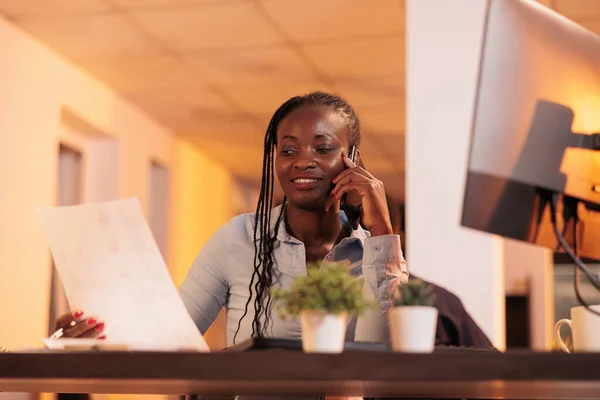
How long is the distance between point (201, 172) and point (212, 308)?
5154mm

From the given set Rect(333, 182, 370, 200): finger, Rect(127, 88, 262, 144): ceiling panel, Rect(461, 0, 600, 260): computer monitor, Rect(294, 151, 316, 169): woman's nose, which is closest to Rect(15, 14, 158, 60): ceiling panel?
Rect(127, 88, 262, 144): ceiling panel

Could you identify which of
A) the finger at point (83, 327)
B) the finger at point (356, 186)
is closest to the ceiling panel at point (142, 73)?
the finger at point (356, 186)

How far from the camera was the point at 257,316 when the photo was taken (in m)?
1.64

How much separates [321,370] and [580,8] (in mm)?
3362

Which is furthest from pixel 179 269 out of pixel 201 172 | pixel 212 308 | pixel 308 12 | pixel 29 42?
pixel 212 308

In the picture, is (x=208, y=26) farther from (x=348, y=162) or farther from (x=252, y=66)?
(x=348, y=162)

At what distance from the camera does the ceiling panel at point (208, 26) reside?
3.96m

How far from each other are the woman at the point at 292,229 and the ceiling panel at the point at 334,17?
6.79 ft

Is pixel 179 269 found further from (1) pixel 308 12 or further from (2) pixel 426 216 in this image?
(2) pixel 426 216

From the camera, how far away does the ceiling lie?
3.95 m

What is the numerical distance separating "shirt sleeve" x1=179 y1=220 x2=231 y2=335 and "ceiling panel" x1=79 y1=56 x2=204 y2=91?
3.04 metres

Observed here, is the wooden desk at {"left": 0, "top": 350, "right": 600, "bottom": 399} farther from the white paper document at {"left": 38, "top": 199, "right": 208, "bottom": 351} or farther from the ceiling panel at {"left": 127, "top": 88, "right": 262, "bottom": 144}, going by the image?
the ceiling panel at {"left": 127, "top": 88, "right": 262, "bottom": 144}

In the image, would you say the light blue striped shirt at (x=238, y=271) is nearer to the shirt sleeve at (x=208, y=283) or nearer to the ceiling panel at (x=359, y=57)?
the shirt sleeve at (x=208, y=283)

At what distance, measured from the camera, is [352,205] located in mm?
1760
